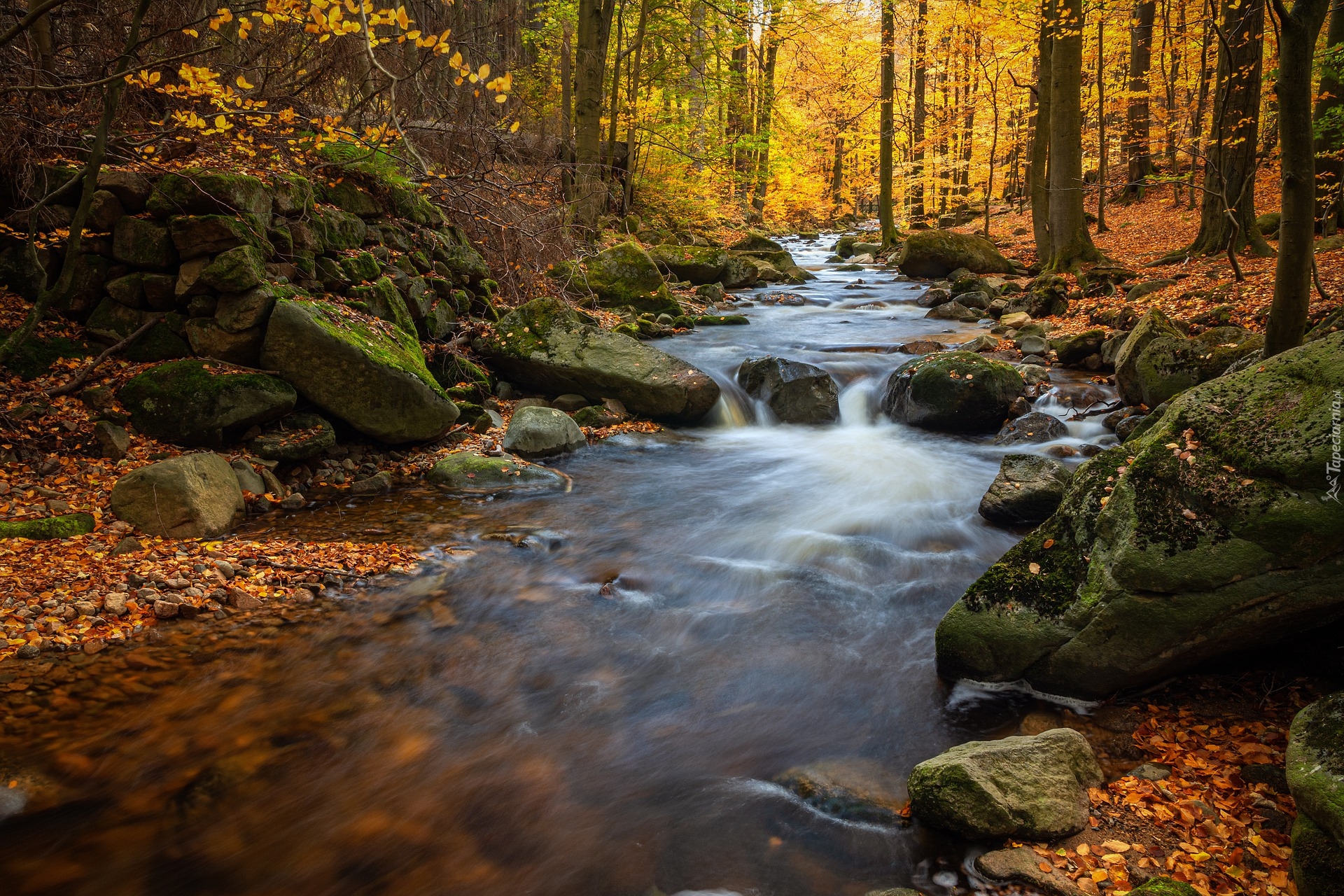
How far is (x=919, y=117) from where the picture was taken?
2984 cm

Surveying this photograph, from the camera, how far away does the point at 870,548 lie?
658 cm

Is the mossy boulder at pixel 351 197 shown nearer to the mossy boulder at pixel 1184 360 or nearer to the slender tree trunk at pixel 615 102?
the slender tree trunk at pixel 615 102

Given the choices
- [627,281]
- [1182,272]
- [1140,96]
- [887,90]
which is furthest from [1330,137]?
[627,281]

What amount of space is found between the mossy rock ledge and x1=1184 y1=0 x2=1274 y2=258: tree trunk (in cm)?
853

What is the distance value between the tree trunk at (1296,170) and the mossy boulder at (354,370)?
7.18m

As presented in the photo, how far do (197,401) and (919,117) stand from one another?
30136 millimetres

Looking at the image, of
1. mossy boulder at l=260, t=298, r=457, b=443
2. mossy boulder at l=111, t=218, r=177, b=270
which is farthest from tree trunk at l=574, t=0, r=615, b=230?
mossy boulder at l=111, t=218, r=177, b=270

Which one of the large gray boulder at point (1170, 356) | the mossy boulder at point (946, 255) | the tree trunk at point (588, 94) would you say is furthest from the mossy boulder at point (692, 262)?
the large gray boulder at point (1170, 356)

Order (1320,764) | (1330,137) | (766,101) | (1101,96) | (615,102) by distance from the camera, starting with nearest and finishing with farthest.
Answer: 1. (1320,764)
2. (1330,137)
3. (615,102)
4. (1101,96)
5. (766,101)

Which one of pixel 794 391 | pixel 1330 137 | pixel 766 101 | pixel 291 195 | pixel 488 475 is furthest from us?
pixel 766 101

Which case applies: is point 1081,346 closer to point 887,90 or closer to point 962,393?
point 962,393

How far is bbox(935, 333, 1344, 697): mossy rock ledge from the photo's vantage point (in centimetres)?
342

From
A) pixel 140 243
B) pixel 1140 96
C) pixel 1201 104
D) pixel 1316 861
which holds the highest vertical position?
pixel 1140 96

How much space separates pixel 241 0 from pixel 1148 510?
Result: 10353mm
